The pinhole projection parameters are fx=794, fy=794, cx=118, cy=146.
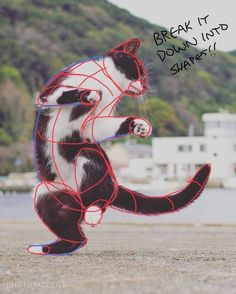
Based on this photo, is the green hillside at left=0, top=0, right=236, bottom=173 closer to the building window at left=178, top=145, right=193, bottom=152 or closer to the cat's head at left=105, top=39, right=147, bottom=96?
the building window at left=178, top=145, right=193, bottom=152

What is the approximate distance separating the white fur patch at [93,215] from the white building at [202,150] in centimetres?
6714

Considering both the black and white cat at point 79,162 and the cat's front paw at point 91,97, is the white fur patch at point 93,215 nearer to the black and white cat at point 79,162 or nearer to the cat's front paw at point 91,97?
the black and white cat at point 79,162

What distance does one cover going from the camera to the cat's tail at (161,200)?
→ 23.7 feet

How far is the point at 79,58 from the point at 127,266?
104927 mm

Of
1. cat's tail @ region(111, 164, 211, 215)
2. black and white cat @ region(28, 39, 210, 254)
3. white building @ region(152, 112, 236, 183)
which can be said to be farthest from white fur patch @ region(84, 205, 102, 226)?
white building @ region(152, 112, 236, 183)

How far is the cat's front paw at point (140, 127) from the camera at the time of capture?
22.8 feet

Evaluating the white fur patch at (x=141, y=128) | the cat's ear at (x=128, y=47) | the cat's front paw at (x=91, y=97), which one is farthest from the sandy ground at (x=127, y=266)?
the cat's ear at (x=128, y=47)

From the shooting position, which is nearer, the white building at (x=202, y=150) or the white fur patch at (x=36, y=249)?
the white fur patch at (x=36, y=249)

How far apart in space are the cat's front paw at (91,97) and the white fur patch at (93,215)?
36.9 inches

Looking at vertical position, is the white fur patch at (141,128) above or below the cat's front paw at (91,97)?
below

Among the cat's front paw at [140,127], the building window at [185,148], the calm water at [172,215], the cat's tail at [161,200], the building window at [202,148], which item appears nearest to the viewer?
the cat's front paw at [140,127]

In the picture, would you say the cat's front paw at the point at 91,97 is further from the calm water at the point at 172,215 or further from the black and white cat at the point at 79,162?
the calm water at the point at 172,215

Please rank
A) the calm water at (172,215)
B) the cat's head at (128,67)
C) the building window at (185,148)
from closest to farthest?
the cat's head at (128,67), the calm water at (172,215), the building window at (185,148)

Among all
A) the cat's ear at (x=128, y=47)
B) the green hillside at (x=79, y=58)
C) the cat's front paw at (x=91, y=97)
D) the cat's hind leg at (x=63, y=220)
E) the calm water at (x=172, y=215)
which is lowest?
the calm water at (x=172, y=215)
